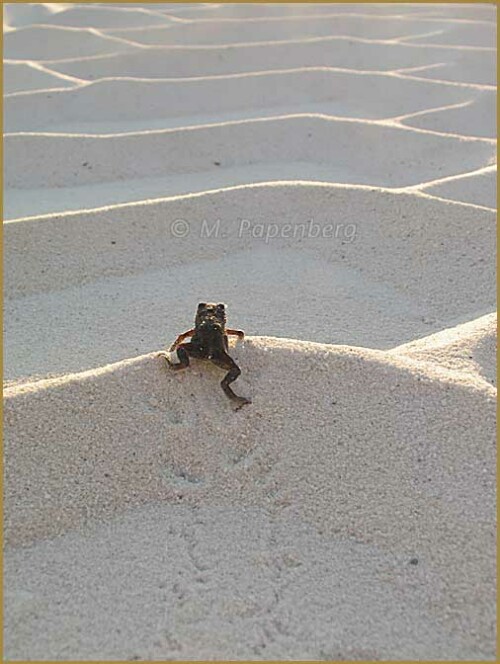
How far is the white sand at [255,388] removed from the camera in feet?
3.85

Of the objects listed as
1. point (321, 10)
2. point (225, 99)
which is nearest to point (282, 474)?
point (225, 99)

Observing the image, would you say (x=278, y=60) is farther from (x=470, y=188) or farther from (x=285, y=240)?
(x=285, y=240)

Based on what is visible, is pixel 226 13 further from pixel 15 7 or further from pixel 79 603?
pixel 79 603

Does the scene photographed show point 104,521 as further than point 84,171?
No

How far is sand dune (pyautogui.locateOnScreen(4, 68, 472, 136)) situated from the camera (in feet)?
11.7

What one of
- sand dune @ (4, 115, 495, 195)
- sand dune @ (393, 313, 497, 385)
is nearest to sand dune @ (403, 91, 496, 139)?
sand dune @ (4, 115, 495, 195)

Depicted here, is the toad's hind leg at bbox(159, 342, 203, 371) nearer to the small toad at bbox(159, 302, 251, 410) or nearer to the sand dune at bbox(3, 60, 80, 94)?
the small toad at bbox(159, 302, 251, 410)

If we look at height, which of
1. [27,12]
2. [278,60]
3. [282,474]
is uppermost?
[27,12]

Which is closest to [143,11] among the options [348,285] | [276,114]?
[276,114]

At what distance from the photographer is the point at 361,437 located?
54.7 inches

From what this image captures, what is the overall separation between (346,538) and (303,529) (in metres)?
0.08

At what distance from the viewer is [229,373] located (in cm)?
143

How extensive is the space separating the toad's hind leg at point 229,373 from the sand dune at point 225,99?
2240 millimetres

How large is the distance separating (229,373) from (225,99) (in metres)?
2.68
